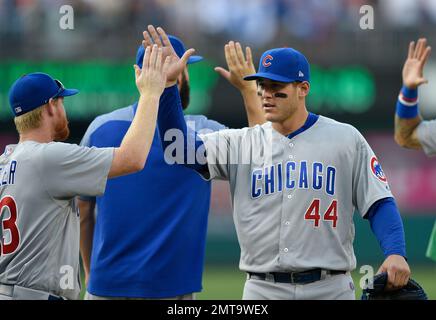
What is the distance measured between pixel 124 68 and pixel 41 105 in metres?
8.51

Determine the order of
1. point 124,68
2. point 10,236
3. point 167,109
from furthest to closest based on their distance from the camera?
point 124,68 → point 167,109 → point 10,236

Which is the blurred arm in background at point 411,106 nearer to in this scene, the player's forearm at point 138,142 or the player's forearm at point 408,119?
the player's forearm at point 408,119

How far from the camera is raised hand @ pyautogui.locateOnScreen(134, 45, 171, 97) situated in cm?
408

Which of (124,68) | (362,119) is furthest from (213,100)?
(362,119)

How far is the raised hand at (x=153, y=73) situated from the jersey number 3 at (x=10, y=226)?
0.75 meters

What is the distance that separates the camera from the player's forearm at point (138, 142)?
13.2 ft

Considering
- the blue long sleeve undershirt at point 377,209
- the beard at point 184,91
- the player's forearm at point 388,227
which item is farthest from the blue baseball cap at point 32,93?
the player's forearm at point 388,227

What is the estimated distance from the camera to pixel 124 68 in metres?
12.6

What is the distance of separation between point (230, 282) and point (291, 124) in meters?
6.79

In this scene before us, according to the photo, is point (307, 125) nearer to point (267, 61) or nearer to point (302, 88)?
point (302, 88)

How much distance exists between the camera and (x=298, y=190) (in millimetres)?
4188

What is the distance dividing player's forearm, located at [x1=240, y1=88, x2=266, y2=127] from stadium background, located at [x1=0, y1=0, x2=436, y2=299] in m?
7.41
